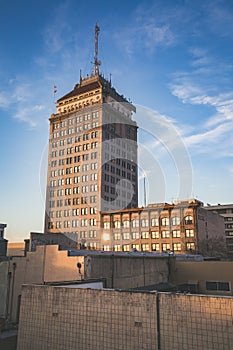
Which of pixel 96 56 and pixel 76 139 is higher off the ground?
pixel 96 56

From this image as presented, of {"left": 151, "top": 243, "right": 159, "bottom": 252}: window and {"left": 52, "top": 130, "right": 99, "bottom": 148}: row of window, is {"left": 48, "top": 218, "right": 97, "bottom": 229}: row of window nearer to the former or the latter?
{"left": 151, "top": 243, "right": 159, "bottom": 252}: window

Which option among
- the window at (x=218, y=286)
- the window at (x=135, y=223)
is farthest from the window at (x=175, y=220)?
the window at (x=218, y=286)

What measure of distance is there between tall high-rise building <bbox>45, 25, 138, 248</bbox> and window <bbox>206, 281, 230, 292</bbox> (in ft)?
172

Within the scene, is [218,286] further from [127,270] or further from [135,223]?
[135,223]

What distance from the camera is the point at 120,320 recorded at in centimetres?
1063

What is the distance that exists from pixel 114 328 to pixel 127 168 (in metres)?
95.5

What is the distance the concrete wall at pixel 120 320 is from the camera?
9070 millimetres

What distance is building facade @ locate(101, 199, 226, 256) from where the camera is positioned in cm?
6406

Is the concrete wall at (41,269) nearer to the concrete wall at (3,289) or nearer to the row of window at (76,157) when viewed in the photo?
the concrete wall at (3,289)

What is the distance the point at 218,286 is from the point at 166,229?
116 ft

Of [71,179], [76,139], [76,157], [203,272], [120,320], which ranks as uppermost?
[76,139]

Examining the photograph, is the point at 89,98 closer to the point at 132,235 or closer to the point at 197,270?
the point at 132,235

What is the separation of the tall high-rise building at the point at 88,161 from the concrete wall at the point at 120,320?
70165 mm

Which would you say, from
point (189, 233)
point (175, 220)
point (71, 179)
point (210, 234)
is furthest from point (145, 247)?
point (71, 179)
